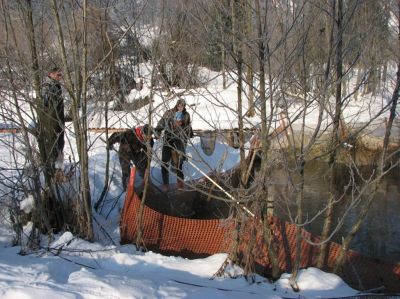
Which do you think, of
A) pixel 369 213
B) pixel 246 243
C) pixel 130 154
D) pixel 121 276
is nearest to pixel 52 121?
pixel 130 154

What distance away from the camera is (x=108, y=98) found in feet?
19.7

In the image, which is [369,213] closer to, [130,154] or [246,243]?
[130,154]

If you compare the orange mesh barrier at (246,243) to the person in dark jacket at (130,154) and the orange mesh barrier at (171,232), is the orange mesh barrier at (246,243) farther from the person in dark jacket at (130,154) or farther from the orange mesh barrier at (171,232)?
the person in dark jacket at (130,154)

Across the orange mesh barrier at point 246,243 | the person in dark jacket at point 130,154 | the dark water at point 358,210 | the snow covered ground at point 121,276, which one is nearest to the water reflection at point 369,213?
the dark water at point 358,210

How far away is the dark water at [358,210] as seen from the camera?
6.96 meters

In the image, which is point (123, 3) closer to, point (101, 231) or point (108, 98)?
point (108, 98)

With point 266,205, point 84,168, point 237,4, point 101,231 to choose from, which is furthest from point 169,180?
point 237,4

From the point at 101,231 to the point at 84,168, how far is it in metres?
1.02

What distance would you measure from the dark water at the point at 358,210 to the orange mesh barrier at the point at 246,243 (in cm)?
43

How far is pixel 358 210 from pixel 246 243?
15.7 feet

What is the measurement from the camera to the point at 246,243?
482 centimetres

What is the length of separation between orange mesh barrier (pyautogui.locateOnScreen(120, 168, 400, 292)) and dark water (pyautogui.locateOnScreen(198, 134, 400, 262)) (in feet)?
1.41

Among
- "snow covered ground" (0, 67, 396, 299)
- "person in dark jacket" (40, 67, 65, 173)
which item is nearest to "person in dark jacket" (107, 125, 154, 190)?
"person in dark jacket" (40, 67, 65, 173)

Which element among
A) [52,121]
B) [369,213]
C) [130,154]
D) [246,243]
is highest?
[52,121]
